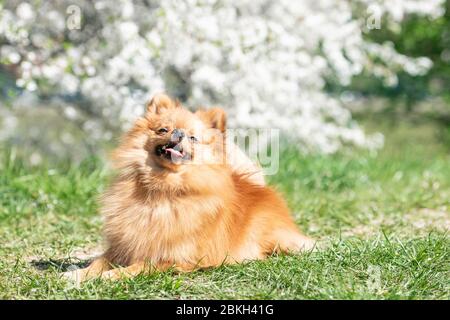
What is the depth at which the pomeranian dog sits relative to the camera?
4.25 metres

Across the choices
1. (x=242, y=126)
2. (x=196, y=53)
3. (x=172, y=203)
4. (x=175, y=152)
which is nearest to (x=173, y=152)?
(x=175, y=152)

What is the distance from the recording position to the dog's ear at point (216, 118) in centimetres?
444

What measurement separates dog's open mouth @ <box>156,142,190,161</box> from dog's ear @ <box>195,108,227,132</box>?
0.30 metres

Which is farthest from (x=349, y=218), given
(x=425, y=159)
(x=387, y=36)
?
(x=387, y=36)

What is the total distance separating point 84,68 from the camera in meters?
6.89

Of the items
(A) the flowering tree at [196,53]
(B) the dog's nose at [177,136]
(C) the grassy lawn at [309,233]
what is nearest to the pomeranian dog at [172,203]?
(B) the dog's nose at [177,136]

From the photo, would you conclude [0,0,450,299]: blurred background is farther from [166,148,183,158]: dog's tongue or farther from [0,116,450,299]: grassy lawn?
[166,148,183,158]: dog's tongue

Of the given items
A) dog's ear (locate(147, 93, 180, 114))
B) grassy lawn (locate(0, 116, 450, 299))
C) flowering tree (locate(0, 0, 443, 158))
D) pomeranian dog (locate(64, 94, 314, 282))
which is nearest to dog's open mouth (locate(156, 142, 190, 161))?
pomeranian dog (locate(64, 94, 314, 282))

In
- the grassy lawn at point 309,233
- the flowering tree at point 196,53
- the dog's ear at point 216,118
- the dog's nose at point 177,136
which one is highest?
the flowering tree at point 196,53

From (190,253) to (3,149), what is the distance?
416cm

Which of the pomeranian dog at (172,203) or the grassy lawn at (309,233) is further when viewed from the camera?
the pomeranian dog at (172,203)

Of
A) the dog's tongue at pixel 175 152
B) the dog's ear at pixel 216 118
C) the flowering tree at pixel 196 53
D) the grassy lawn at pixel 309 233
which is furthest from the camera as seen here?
the flowering tree at pixel 196 53

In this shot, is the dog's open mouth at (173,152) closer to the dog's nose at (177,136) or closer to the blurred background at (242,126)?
the dog's nose at (177,136)
